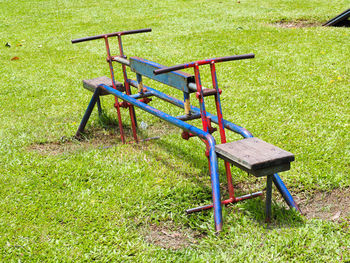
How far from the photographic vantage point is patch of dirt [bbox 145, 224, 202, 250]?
3031 millimetres

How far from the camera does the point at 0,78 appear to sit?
7715mm

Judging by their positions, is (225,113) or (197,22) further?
(197,22)

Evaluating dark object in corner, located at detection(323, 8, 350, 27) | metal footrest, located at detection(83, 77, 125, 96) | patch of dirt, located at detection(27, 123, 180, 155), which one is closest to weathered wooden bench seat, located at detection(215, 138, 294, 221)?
patch of dirt, located at detection(27, 123, 180, 155)

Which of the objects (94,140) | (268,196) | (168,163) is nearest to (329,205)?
(268,196)

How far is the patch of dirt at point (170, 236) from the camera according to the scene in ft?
9.95

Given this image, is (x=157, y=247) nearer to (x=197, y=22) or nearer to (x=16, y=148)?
(x=16, y=148)

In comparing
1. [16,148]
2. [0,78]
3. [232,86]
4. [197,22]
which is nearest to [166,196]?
[16,148]

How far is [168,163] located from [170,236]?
3.63 ft

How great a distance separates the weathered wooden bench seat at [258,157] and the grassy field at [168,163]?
0.44 meters

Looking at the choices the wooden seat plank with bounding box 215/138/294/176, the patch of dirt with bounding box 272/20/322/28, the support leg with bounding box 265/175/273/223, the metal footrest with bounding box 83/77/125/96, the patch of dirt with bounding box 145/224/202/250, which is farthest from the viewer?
the patch of dirt with bounding box 272/20/322/28

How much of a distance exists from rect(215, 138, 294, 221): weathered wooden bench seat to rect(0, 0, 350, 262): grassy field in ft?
1.44

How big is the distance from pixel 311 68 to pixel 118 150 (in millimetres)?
3749

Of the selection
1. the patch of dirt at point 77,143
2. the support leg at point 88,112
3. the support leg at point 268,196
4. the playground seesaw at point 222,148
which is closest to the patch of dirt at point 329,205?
the playground seesaw at point 222,148

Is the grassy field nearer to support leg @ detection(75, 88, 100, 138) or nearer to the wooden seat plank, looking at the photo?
support leg @ detection(75, 88, 100, 138)
